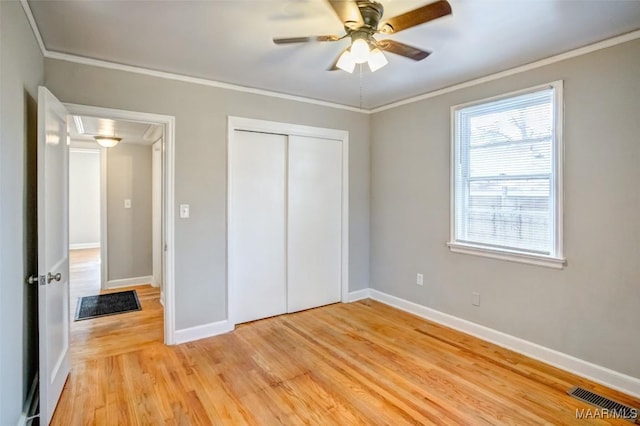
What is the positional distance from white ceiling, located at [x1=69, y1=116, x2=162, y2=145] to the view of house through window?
334 centimetres

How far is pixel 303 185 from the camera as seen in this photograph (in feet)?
13.5

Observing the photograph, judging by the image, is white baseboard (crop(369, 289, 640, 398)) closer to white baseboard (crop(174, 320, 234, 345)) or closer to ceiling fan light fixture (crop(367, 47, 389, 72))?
white baseboard (crop(174, 320, 234, 345))

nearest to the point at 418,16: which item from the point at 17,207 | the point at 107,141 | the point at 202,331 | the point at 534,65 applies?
the point at 534,65

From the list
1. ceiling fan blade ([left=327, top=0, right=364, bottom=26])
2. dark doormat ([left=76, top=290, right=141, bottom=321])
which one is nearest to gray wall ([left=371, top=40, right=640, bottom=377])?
ceiling fan blade ([left=327, top=0, right=364, bottom=26])

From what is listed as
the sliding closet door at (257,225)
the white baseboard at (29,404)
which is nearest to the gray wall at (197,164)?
the sliding closet door at (257,225)

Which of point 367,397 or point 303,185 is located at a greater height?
point 303,185

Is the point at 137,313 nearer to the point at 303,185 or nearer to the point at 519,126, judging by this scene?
the point at 303,185

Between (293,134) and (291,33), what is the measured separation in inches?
62.3

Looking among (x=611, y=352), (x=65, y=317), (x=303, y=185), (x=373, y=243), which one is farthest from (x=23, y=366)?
(x=611, y=352)

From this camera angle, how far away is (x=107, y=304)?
175 inches

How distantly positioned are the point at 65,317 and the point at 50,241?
0.77 m

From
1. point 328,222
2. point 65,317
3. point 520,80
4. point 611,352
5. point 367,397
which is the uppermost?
point 520,80

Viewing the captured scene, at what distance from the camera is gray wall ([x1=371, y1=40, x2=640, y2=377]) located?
8.04 ft

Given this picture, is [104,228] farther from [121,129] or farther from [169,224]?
[169,224]
